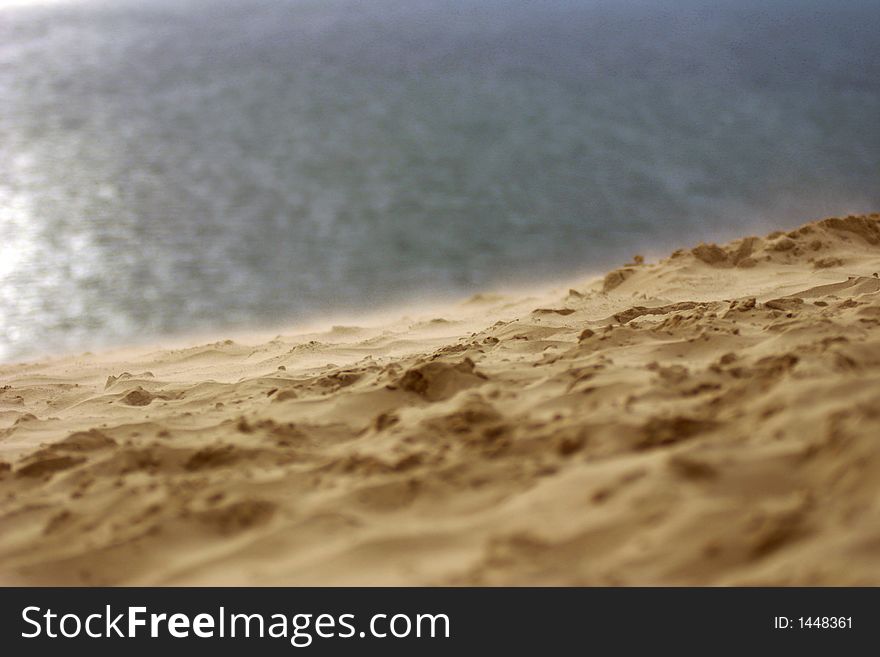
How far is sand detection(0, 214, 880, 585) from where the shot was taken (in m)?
1.84

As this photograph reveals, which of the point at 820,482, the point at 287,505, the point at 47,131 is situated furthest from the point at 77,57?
the point at 820,482

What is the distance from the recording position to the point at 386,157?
7984mm

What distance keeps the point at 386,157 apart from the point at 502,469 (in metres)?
6.11

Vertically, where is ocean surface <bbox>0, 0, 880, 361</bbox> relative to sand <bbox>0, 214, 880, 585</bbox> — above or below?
above

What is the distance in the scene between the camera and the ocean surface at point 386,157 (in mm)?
6008

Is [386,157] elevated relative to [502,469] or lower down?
elevated

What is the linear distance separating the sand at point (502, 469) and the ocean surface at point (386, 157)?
8.50ft

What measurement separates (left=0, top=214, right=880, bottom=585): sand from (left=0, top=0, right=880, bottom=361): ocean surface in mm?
2591

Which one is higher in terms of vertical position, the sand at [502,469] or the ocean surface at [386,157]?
the ocean surface at [386,157]

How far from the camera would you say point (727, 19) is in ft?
43.1

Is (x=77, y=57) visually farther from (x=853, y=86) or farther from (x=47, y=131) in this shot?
(x=853, y=86)

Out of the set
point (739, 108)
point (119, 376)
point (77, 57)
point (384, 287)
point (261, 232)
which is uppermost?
point (77, 57)
